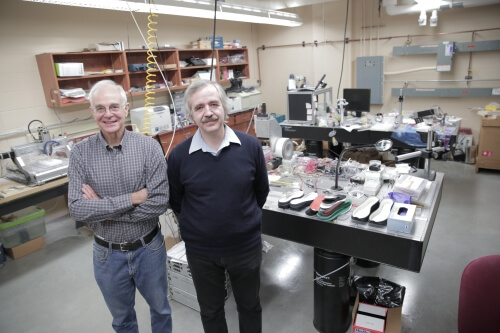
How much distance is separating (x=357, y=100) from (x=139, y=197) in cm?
389

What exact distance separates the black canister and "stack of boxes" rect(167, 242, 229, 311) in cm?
86

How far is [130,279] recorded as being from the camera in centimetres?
167

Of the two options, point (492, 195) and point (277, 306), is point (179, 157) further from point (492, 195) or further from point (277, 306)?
point (492, 195)

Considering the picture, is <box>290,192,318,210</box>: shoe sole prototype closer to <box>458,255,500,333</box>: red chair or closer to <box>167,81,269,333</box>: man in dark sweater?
<box>167,81,269,333</box>: man in dark sweater

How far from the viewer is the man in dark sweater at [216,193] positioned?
148 cm

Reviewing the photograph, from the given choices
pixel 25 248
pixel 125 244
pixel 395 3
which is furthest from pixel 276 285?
pixel 395 3

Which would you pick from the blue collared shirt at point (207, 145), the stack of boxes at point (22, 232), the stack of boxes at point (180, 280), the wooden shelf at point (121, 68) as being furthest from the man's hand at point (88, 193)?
the stack of boxes at point (22, 232)

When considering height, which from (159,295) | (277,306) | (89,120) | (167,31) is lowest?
(277,306)

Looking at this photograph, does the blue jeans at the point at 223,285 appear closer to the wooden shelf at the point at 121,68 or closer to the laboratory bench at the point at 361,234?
the laboratory bench at the point at 361,234

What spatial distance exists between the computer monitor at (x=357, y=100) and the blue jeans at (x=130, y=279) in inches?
148

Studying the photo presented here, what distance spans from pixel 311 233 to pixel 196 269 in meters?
0.72

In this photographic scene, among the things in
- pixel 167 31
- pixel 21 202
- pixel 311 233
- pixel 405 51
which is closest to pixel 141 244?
pixel 311 233

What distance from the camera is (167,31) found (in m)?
5.50

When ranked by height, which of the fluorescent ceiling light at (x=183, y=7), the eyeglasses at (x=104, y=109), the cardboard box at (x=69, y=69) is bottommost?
the eyeglasses at (x=104, y=109)
